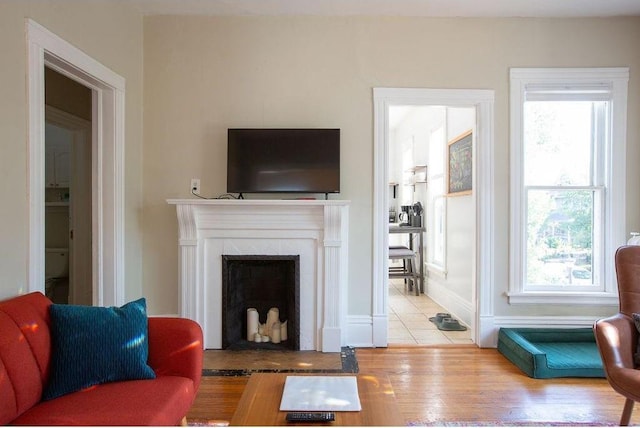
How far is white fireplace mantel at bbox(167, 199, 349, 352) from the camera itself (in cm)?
296

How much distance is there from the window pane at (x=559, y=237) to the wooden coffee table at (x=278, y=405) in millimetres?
2307

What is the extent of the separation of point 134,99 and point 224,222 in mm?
1250

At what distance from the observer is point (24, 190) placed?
76.0 inches

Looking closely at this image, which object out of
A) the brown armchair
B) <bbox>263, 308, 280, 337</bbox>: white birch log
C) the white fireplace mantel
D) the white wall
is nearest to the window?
the white wall

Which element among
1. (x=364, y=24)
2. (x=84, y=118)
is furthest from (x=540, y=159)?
(x=84, y=118)

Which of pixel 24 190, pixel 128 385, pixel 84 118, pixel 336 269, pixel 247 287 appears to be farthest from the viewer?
pixel 84 118

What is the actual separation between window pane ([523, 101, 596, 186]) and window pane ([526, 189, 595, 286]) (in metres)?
0.13

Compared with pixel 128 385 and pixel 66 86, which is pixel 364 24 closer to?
pixel 66 86

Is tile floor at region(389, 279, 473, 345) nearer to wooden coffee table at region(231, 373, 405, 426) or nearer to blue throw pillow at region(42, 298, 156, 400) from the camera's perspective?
Result: wooden coffee table at region(231, 373, 405, 426)

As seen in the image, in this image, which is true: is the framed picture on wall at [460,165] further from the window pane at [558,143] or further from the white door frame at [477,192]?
the window pane at [558,143]

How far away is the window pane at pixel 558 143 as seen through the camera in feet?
10.5

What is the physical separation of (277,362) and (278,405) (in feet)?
4.70

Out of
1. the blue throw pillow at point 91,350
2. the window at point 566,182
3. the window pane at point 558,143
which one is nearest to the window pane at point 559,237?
the window at point 566,182

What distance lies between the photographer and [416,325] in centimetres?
372
